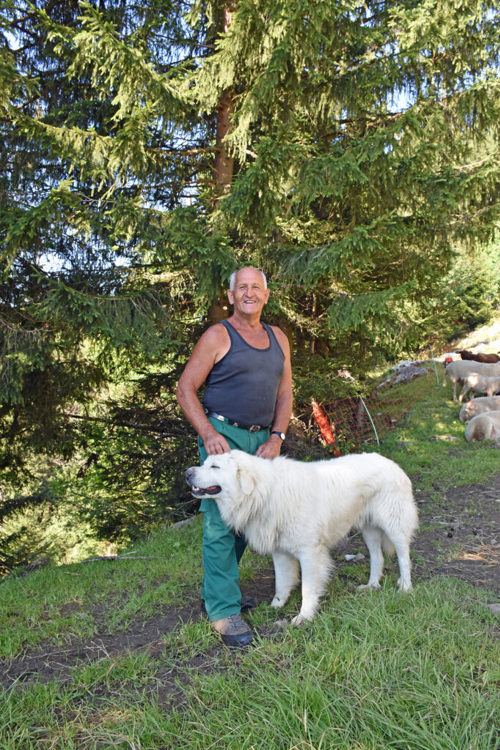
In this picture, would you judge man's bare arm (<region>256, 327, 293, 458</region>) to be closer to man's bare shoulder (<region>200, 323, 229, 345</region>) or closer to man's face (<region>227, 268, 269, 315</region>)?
man's face (<region>227, 268, 269, 315</region>)

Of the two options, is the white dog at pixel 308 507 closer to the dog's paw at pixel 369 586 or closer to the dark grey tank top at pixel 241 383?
the dog's paw at pixel 369 586

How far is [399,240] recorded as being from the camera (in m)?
7.10

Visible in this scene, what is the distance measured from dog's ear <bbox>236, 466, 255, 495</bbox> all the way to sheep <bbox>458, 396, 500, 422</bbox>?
9.36m

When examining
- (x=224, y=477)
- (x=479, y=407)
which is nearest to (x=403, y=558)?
(x=224, y=477)

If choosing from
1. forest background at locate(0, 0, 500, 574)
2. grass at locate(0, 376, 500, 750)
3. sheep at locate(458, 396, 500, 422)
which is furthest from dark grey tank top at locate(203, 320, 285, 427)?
sheep at locate(458, 396, 500, 422)

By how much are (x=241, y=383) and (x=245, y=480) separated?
26.7 inches

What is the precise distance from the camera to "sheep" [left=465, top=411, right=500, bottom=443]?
9378 mm

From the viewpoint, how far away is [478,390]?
13211mm

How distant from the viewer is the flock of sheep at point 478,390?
951 centimetres

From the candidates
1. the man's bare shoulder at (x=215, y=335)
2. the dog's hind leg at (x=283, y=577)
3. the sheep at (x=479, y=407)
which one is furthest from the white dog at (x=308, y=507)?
the sheep at (x=479, y=407)

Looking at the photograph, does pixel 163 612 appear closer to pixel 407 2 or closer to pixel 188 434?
pixel 188 434

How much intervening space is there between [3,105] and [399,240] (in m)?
5.05

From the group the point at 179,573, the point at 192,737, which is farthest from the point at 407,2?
the point at 192,737

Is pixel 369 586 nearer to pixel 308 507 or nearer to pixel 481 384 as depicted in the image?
pixel 308 507
